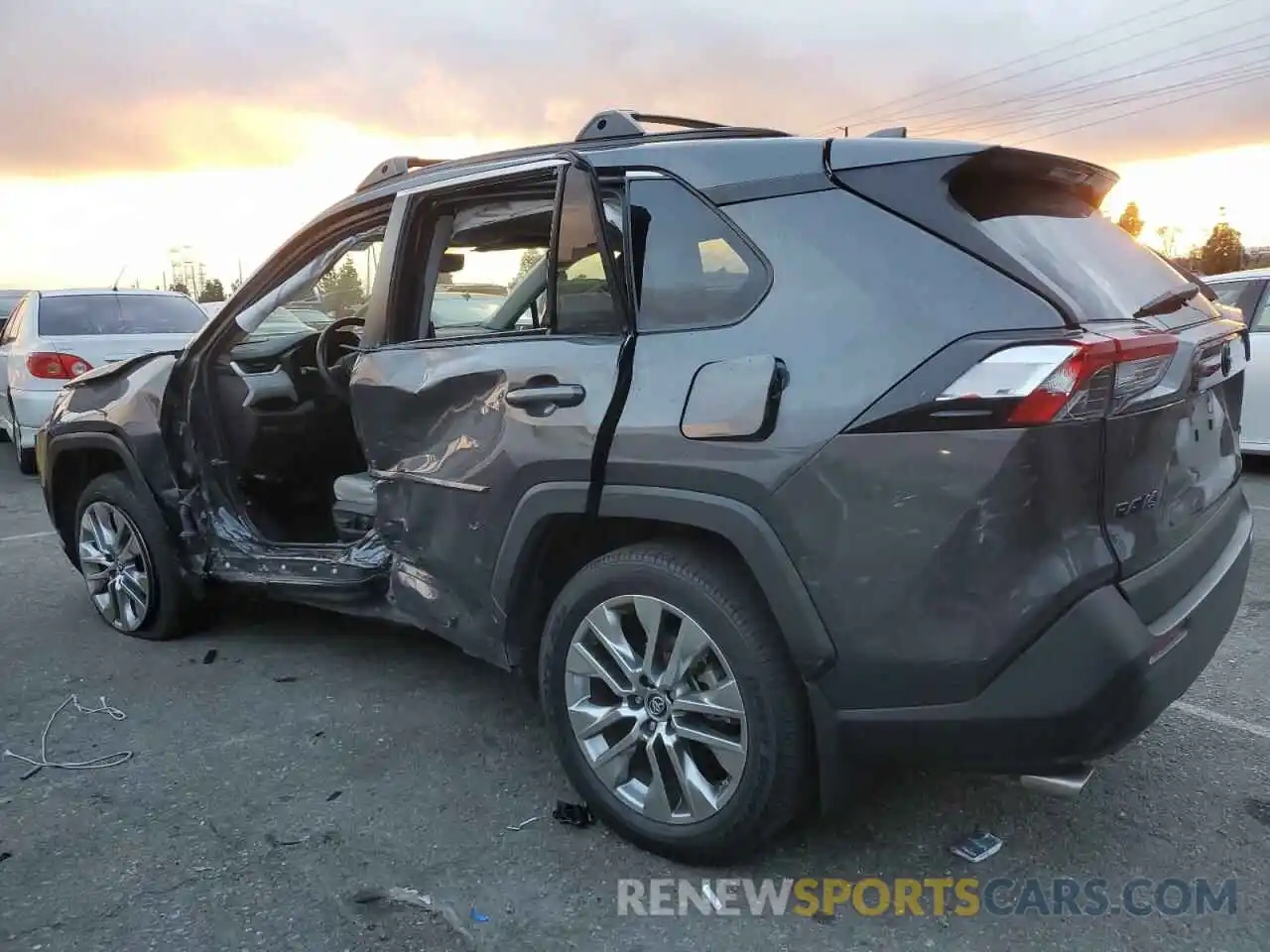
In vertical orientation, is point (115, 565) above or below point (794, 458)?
below

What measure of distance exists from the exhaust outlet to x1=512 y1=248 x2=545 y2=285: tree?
2074 millimetres

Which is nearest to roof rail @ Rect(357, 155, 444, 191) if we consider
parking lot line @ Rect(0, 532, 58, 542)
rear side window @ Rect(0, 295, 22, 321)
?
parking lot line @ Rect(0, 532, 58, 542)

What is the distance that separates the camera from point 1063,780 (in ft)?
7.29

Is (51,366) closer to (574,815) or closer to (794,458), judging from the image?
(574,815)

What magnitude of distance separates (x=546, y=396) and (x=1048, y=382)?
1.28 m

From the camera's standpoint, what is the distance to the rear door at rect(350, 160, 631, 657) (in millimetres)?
2693

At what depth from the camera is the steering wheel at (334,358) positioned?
13.8 feet

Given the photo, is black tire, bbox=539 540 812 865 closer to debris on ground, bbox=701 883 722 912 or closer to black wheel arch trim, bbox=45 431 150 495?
debris on ground, bbox=701 883 722 912

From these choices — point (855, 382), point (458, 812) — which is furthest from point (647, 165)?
point (458, 812)

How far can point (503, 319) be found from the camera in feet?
10.6

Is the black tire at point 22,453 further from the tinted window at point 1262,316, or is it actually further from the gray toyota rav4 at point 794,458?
the tinted window at point 1262,316

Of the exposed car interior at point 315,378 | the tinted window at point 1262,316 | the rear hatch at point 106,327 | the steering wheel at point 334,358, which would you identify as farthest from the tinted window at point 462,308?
the tinted window at point 1262,316

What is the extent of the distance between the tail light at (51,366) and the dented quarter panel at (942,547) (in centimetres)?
784

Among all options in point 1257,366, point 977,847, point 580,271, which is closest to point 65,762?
point 580,271
